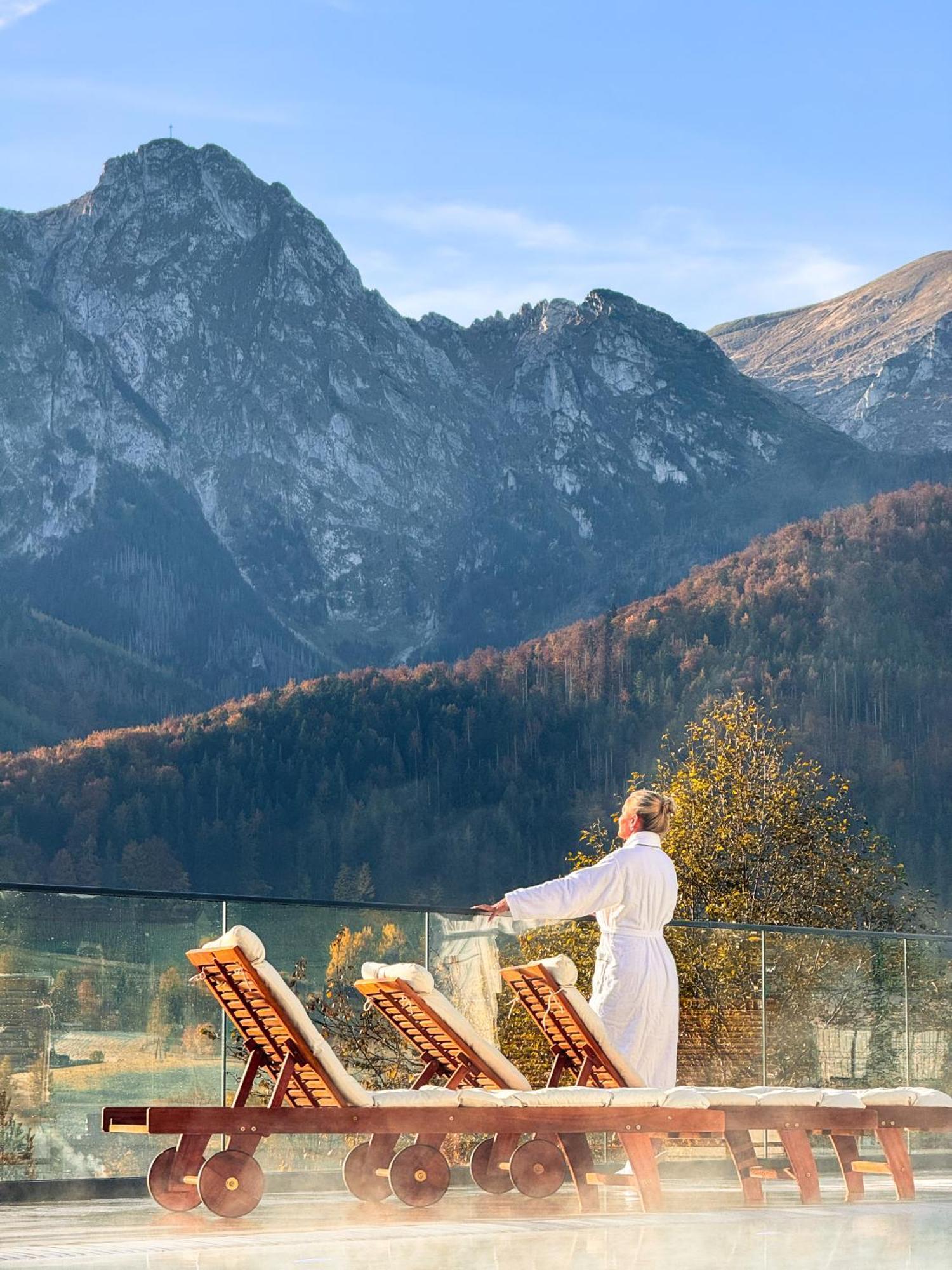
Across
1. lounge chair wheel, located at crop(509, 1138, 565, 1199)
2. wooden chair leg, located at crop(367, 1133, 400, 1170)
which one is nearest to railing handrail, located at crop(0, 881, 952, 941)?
wooden chair leg, located at crop(367, 1133, 400, 1170)

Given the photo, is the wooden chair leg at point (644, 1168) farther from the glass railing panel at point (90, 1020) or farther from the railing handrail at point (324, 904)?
the glass railing panel at point (90, 1020)

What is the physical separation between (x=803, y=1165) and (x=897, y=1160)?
0.46 meters

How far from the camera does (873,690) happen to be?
83125mm

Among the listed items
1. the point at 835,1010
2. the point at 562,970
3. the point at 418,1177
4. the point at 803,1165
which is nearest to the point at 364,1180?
the point at 418,1177

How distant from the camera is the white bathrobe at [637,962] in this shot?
6.40m

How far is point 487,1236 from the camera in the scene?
4.94 m

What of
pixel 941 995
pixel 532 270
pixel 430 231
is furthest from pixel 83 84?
pixel 941 995

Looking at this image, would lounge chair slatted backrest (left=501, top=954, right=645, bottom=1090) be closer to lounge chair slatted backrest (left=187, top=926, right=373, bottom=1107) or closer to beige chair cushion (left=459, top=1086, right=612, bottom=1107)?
beige chair cushion (left=459, top=1086, right=612, bottom=1107)

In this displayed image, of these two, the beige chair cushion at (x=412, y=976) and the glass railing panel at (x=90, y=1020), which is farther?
the glass railing panel at (x=90, y=1020)

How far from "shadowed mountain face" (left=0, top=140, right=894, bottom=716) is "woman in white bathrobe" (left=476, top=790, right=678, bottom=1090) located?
411ft

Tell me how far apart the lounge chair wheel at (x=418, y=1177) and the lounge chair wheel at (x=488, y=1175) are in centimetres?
68

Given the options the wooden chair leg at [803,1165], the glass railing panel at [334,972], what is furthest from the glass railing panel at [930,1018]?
the wooden chair leg at [803,1165]

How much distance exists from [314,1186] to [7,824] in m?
82.7

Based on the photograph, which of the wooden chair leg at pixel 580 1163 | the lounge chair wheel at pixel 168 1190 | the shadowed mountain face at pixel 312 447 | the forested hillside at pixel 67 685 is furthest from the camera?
the shadowed mountain face at pixel 312 447
